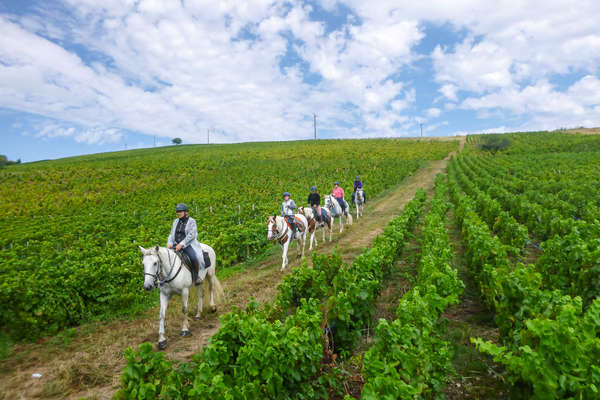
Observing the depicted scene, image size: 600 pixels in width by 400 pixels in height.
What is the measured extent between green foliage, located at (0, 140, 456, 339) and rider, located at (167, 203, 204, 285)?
2.67m

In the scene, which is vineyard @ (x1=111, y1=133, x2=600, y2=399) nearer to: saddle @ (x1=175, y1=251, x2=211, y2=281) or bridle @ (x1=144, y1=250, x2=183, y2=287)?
bridle @ (x1=144, y1=250, x2=183, y2=287)

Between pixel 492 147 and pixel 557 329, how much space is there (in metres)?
72.4

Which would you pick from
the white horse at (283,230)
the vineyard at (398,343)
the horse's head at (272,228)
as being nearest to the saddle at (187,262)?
the vineyard at (398,343)

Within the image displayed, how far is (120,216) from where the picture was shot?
76.0 ft

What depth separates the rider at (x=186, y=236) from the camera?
23.6ft

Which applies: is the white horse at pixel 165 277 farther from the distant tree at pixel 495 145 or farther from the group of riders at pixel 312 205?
the distant tree at pixel 495 145

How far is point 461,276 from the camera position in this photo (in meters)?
9.33

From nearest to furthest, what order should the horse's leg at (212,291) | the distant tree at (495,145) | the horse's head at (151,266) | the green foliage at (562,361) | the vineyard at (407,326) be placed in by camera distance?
the green foliage at (562,361) < the vineyard at (407,326) < the horse's head at (151,266) < the horse's leg at (212,291) < the distant tree at (495,145)

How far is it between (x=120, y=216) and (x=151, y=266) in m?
20.1

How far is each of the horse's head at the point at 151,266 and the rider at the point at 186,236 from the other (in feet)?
2.66

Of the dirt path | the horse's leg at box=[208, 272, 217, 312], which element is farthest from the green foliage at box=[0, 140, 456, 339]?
the horse's leg at box=[208, 272, 217, 312]

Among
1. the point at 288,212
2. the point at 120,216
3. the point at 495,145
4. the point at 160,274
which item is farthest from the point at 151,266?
the point at 495,145

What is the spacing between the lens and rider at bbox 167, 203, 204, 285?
7.18 meters

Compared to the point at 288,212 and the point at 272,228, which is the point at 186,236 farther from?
the point at 288,212
